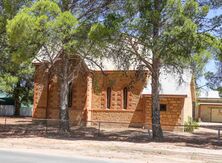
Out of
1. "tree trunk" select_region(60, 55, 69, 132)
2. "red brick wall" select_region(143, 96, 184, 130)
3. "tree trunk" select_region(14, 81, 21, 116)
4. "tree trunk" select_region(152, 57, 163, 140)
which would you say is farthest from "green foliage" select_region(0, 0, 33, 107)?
"red brick wall" select_region(143, 96, 184, 130)

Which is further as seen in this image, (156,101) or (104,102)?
(104,102)

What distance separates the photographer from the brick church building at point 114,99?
35.8 m

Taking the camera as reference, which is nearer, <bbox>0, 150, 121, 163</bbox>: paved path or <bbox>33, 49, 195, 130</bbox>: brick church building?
<bbox>0, 150, 121, 163</bbox>: paved path

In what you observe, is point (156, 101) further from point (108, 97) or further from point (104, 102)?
point (108, 97)

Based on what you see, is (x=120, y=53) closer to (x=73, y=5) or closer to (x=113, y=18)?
(x=113, y=18)

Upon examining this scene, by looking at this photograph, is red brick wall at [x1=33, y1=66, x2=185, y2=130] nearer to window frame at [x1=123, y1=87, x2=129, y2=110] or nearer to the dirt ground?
window frame at [x1=123, y1=87, x2=129, y2=110]

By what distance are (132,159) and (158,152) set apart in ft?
9.95

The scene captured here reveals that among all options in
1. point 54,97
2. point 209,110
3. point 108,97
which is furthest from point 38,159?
point 209,110

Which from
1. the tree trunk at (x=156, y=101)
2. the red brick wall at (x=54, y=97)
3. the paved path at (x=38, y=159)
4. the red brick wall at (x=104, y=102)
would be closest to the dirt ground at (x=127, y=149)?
the tree trunk at (x=156, y=101)

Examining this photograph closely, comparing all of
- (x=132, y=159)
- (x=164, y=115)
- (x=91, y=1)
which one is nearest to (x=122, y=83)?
(x=164, y=115)

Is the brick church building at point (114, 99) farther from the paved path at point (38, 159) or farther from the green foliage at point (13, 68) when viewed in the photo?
the paved path at point (38, 159)

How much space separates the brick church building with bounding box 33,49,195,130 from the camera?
3584 centimetres

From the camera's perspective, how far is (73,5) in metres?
29.0

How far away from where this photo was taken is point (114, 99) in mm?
37719
